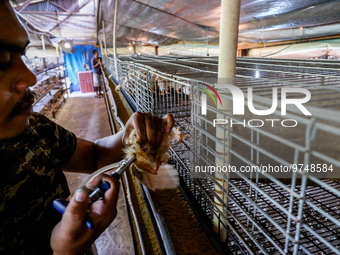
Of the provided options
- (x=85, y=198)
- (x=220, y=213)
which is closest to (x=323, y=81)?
(x=220, y=213)

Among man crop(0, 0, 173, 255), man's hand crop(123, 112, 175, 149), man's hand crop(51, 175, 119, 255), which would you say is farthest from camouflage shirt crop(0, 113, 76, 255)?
man's hand crop(123, 112, 175, 149)

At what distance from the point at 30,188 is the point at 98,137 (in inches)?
116

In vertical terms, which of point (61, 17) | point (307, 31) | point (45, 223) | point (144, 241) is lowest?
point (144, 241)

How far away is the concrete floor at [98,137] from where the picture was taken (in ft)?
4.07

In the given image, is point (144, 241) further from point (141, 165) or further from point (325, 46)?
point (325, 46)

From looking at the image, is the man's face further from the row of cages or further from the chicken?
the row of cages

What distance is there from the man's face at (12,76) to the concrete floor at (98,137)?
0.88m

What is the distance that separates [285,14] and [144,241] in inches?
180

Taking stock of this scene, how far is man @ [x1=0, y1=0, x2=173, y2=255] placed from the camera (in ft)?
1.79

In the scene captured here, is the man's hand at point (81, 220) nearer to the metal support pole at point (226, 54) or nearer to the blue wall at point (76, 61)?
the metal support pole at point (226, 54)

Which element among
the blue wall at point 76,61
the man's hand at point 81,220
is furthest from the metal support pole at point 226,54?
the blue wall at point 76,61

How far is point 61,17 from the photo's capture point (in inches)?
378

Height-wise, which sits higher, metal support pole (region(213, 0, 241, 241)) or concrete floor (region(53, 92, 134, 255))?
metal support pole (region(213, 0, 241, 241))

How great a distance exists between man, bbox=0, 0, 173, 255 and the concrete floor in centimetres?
47
